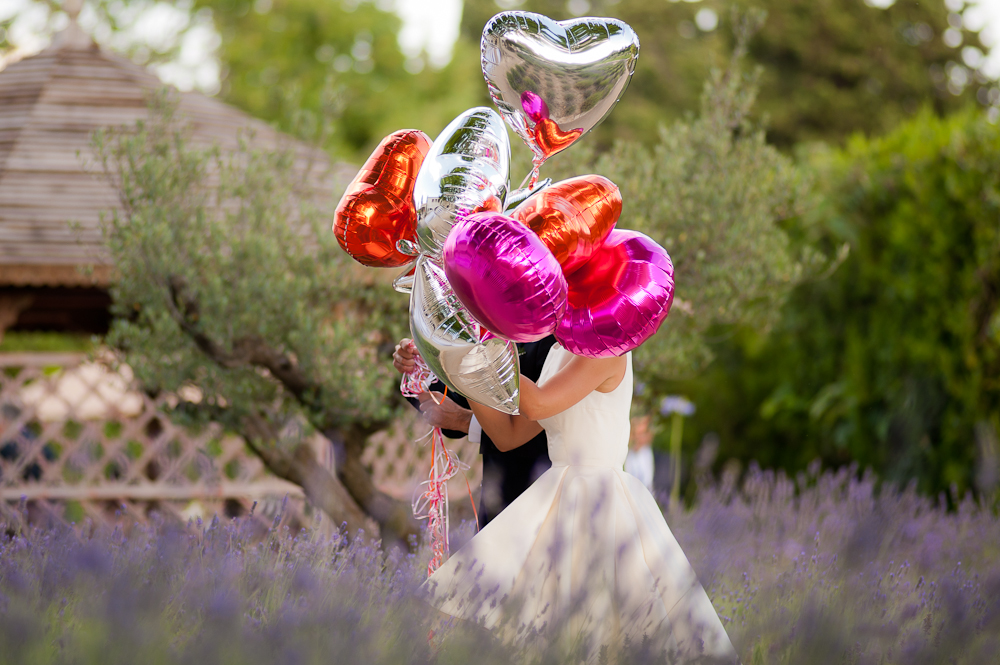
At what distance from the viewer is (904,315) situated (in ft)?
20.9

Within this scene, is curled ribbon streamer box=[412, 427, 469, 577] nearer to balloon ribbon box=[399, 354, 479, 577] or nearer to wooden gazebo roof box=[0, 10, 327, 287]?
balloon ribbon box=[399, 354, 479, 577]

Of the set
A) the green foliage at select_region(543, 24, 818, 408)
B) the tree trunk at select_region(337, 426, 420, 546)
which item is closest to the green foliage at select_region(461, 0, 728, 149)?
the green foliage at select_region(543, 24, 818, 408)

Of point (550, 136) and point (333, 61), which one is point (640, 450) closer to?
point (550, 136)

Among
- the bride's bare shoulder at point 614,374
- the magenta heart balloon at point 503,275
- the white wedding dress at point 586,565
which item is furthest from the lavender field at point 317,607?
the magenta heart balloon at point 503,275

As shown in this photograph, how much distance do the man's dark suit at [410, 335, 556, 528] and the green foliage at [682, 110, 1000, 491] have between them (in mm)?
3543

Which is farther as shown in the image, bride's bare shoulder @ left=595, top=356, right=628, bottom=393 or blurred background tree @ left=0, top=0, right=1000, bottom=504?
blurred background tree @ left=0, top=0, right=1000, bottom=504

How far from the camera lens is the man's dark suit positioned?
8.74 feet

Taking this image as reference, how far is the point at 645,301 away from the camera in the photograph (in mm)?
2029

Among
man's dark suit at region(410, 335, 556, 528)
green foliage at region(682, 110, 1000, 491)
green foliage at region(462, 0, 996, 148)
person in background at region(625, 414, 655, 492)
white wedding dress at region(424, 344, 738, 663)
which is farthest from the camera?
green foliage at region(462, 0, 996, 148)

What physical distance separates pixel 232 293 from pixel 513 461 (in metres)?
1.93

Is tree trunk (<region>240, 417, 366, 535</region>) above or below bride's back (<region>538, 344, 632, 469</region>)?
below

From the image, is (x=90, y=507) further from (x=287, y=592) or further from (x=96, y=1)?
(x=96, y=1)

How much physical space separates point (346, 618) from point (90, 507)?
15.5ft

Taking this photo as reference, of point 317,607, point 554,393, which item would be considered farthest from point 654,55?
point 317,607
